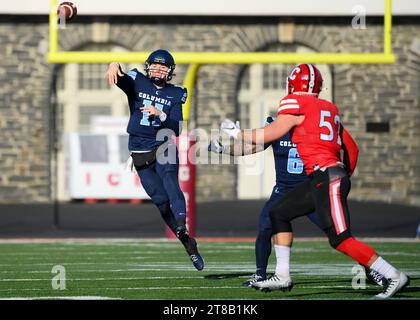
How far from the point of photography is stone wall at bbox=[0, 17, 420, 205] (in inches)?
976

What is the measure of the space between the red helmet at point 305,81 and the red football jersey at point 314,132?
5.3 inches

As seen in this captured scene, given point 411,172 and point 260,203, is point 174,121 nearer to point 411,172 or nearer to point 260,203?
point 260,203

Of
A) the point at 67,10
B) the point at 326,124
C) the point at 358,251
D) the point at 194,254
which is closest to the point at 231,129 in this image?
the point at 326,124

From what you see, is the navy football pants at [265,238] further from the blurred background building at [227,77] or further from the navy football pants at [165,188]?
the blurred background building at [227,77]

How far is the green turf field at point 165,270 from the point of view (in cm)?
961

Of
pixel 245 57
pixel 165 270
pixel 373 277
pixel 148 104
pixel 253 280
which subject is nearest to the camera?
pixel 373 277

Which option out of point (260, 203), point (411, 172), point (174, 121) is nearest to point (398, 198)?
point (411, 172)

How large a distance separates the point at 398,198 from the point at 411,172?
60 centimetres

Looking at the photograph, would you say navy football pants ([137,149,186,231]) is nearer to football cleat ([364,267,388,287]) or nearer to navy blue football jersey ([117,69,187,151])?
navy blue football jersey ([117,69,187,151])

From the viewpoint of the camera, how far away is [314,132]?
29.9 feet

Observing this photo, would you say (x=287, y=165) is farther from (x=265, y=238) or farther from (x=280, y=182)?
(x=265, y=238)

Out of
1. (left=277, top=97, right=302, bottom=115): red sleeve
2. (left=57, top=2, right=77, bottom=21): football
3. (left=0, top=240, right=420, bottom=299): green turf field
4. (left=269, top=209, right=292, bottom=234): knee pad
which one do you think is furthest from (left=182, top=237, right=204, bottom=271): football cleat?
(left=57, top=2, right=77, bottom=21): football

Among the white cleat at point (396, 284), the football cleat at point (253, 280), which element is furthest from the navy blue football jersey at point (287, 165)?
the white cleat at point (396, 284)

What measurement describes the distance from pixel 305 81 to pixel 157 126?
105 inches
